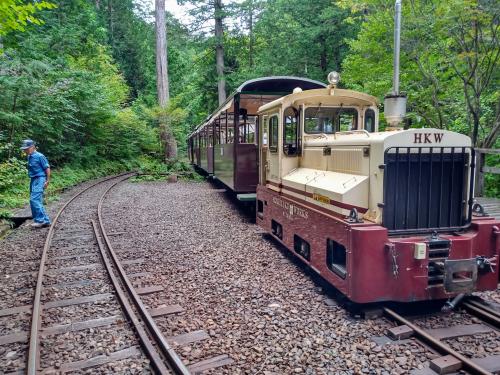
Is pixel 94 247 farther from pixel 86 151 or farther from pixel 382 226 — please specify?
pixel 86 151

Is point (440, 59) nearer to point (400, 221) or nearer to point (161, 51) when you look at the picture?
point (400, 221)

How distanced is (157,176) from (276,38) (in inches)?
382

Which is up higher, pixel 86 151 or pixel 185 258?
pixel 86 151

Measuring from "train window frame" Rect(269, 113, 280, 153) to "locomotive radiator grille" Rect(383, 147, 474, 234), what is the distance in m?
2.76

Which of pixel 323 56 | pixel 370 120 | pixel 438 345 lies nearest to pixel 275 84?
pixel 370 120

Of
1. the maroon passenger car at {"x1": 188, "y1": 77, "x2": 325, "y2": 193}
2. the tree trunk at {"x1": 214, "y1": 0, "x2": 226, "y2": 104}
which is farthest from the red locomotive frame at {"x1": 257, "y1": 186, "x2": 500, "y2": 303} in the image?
the tree trunk at {"x1": 214, "y1": 0, "x2": 226, "y2": 104}

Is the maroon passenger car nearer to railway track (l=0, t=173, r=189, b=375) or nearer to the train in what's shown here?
the train

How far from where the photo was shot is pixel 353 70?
11445 millimetres

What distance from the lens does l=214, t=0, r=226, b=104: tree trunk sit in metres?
24.3

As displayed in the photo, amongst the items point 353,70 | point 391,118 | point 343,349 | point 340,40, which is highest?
point 340,40

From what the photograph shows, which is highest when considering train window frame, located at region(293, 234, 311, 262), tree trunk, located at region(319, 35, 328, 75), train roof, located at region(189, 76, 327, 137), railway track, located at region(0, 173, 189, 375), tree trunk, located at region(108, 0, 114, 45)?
tree trunk, located at region(108, 0, 114, 45)

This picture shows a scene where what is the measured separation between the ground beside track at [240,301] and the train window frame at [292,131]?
1.72m

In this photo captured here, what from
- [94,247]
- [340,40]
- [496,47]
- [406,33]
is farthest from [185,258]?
[340,40]

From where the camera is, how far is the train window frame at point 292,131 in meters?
6.25
